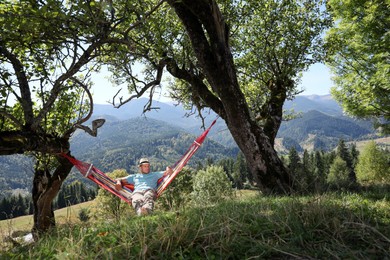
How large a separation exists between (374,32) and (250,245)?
38.6ft

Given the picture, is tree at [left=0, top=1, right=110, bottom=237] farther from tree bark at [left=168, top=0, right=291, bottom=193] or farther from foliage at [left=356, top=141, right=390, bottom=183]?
foliage at [left=356, top=141, right=390, bottom=183]

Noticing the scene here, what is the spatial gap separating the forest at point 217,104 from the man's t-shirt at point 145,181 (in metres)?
1.26

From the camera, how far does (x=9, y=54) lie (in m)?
5.93

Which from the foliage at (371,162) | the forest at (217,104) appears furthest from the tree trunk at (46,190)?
the foliage at (371,162)

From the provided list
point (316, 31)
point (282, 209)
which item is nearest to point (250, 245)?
point (282, 209)

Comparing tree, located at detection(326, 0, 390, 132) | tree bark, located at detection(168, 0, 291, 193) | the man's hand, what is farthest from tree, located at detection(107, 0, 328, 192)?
the man's hand

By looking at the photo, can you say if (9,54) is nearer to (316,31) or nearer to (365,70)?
(316,31)

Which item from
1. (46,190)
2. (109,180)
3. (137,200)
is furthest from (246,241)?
(46,190)

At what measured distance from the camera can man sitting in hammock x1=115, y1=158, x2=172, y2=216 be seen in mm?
7105

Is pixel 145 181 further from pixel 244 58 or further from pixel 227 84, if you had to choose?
pixel 244 58

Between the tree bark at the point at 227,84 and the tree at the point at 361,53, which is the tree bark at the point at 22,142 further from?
the tree at the point at 361,53

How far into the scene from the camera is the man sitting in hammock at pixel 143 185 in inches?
280

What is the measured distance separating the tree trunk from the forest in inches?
1.6

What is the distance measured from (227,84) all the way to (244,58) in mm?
5195
